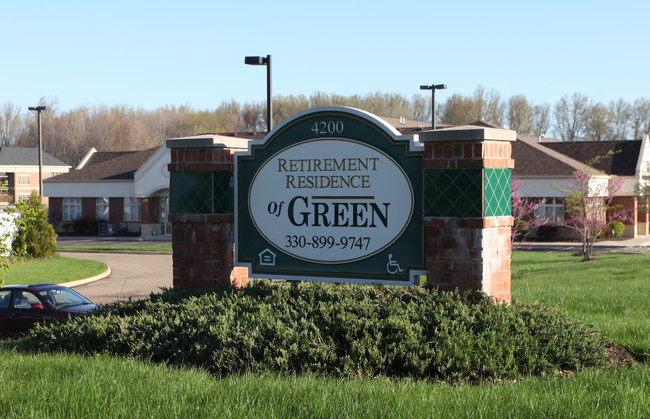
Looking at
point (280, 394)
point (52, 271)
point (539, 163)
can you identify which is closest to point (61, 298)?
point (280, 394)

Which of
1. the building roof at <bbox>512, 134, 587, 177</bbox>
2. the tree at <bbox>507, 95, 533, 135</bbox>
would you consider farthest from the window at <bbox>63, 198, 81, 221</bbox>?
the tree at <bbox>507, 95, 533, 135</bbox>

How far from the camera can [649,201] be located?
1741 inches

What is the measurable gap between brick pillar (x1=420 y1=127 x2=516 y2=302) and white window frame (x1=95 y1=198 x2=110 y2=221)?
49.1 metres

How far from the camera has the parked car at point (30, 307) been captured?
14.6 meters

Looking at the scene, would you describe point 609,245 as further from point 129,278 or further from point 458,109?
point 458,109

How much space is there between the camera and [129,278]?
2569cm

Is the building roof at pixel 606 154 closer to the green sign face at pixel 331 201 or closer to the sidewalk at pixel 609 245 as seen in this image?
the sidewalk at pixel 609 245

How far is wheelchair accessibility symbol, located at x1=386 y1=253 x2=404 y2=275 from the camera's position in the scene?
27.7 feet

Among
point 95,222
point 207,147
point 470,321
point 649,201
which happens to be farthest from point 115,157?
point 470,321

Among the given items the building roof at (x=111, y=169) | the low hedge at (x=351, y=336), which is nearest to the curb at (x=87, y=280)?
the low hedge at (x=351, y=336)

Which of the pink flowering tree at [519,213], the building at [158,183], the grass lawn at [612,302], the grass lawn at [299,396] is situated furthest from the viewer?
the building at [158,183]

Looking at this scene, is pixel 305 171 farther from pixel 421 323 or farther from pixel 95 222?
pixel 95 222

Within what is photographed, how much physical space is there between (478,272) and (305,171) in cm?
260

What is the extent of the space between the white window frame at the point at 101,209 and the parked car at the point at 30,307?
40133 millimetres
